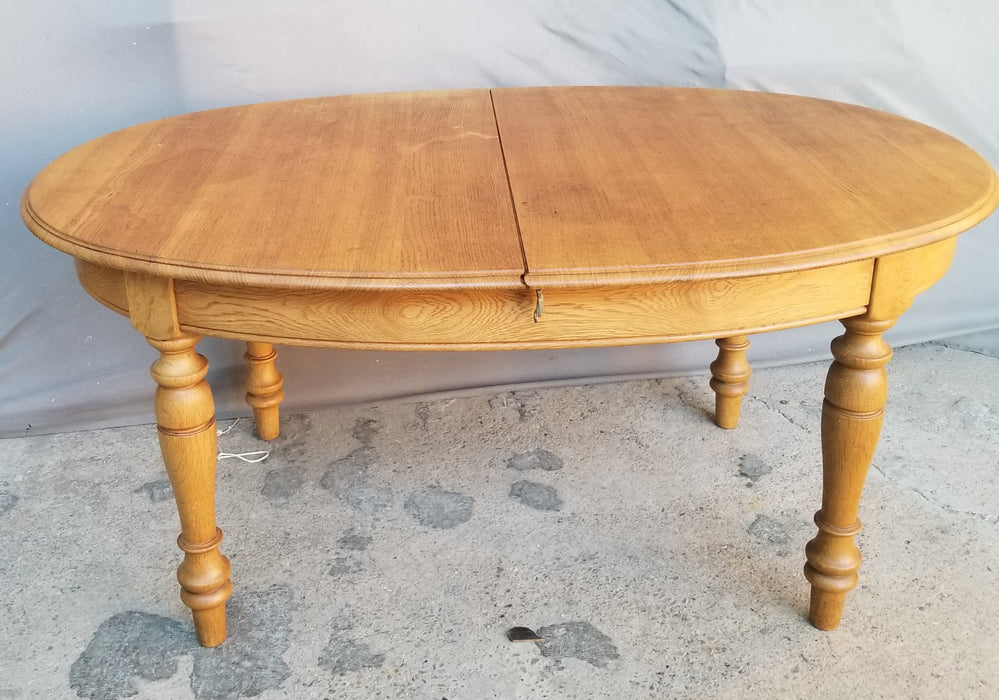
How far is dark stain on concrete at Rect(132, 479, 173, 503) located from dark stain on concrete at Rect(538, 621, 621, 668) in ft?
2.76

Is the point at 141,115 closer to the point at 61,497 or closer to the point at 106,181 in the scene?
the point at 106,181

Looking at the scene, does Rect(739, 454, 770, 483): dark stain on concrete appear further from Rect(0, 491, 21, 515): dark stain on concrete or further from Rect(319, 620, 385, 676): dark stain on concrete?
Rect(0, 491, 21, 515): dark stain on concrete

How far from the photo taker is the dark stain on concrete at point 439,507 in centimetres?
191

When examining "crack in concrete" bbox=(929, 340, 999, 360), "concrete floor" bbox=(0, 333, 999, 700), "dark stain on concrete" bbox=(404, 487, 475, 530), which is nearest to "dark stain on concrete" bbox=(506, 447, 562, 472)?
"concrete floor" bbox=(0, 333, 999, 700)

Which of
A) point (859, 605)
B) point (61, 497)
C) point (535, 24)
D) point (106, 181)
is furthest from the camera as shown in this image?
point (535, 24)

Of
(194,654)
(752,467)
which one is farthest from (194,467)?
(752,467)

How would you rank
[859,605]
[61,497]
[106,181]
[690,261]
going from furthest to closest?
[61,497] → [859,605] → [106,181] → [690,261]

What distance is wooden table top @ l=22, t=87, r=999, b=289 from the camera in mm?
1206

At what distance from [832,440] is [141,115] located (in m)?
1.52

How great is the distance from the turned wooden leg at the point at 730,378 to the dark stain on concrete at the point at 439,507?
1.97 feet

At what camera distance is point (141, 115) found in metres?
2.10

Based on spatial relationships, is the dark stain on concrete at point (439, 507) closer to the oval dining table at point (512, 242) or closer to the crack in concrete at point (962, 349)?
the oval dining table at point (512, 242)

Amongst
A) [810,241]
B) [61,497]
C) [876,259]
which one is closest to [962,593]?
[876,259]

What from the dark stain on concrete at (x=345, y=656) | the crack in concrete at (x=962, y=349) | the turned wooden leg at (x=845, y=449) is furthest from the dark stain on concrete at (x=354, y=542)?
the crack in concrete at (x=962, y=349)
